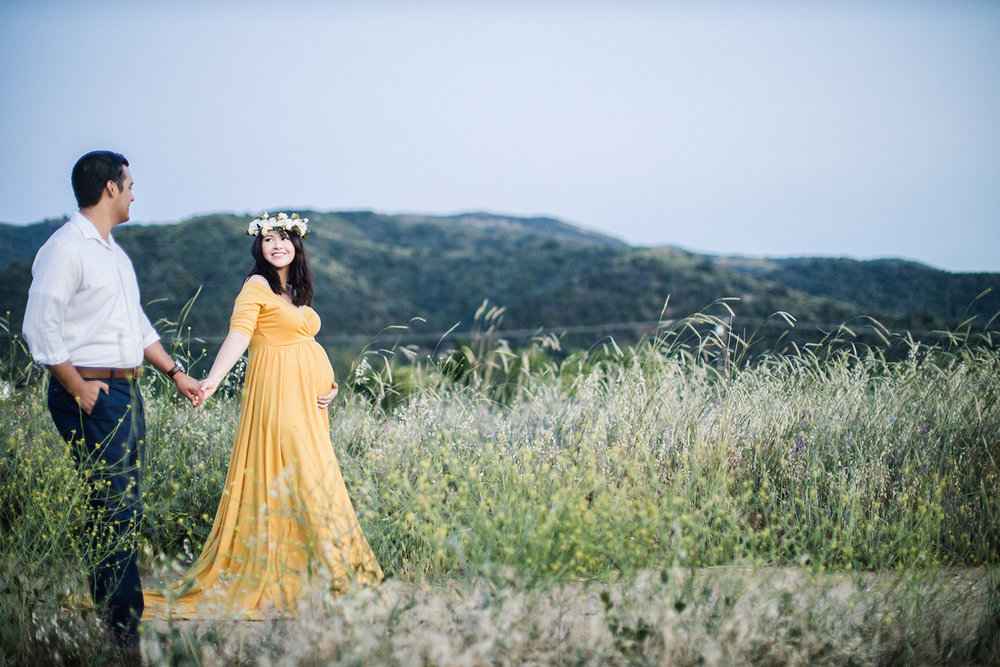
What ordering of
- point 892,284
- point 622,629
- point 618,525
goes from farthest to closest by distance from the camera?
point 892,284
point 618,525
point 622,629

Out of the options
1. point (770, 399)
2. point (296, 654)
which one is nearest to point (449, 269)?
point (770, 399)

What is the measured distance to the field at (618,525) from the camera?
215 centimetres

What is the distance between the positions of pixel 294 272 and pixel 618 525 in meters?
1.74

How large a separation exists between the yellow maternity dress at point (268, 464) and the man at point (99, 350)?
275mm

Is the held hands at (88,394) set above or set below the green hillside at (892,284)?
below

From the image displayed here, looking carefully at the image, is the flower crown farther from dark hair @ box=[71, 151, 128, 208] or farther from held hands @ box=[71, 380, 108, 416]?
held hands @ box=[71, 380, 108, 416]

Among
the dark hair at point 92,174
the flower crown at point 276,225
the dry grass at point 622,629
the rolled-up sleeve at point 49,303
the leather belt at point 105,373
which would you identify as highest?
the dark hair at point 92,174

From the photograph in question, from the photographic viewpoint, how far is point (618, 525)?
2.38 m

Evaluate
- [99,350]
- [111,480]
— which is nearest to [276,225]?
[99,350]

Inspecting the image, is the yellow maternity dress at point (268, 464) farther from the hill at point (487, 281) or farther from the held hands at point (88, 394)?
the hill at point (487, 281)

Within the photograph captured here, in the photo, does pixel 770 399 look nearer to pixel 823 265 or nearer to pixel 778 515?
pixel 778 515

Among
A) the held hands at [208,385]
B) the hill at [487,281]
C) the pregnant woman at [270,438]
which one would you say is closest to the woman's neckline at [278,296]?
the pregnant woman at [270,438]

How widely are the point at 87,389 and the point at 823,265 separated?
26.4m

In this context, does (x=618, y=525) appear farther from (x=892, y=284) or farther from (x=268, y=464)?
(x=892, y=284)
